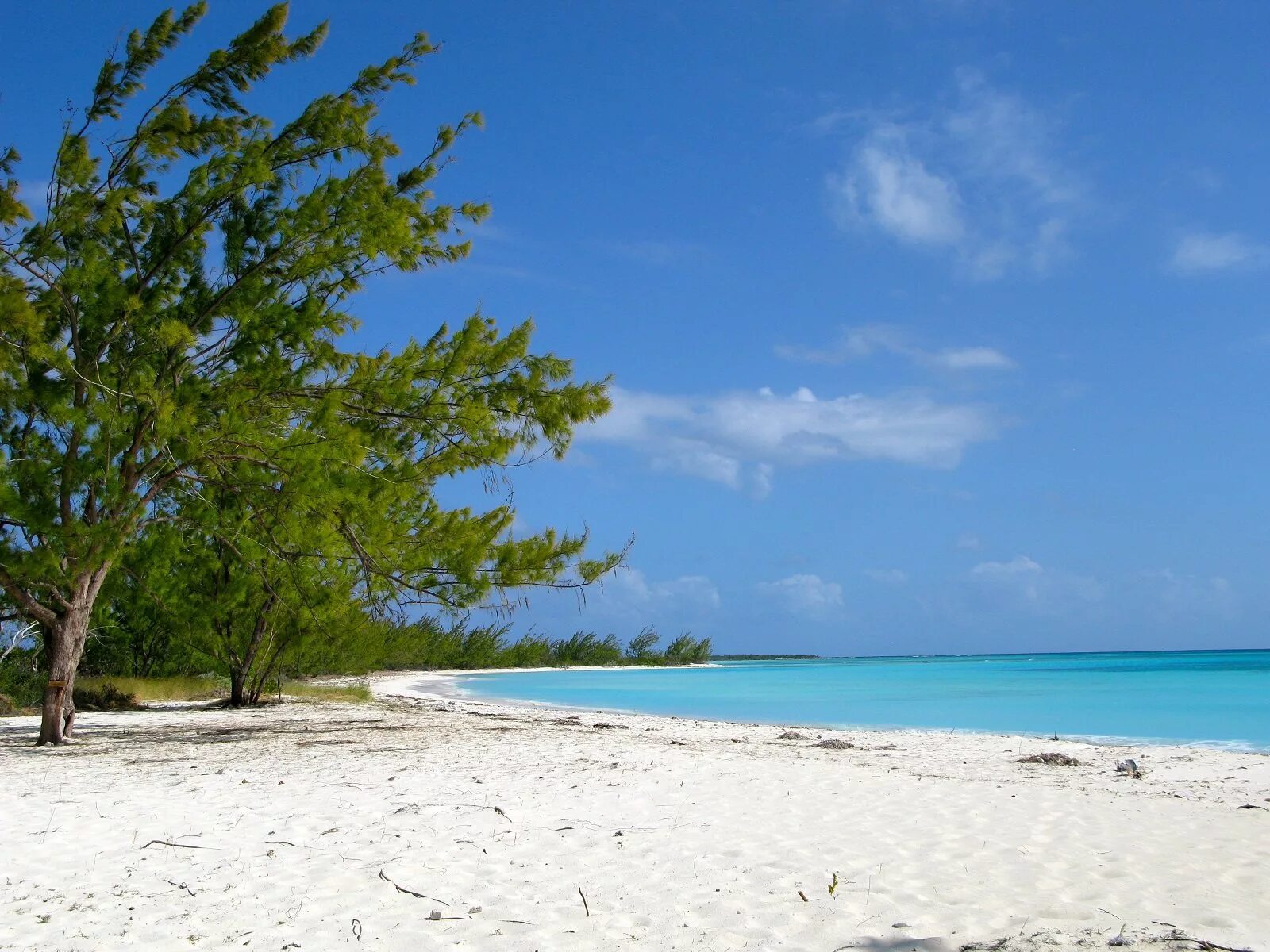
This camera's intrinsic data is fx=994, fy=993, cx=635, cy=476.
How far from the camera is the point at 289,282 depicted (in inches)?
422

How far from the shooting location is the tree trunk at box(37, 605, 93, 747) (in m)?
9.98

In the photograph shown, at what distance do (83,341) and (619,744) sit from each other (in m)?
6.91

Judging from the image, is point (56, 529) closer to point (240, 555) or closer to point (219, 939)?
point (240, 555)

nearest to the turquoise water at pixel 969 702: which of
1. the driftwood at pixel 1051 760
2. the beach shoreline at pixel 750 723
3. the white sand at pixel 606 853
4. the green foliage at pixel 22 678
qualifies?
the beach shoreline at pixel 750 723

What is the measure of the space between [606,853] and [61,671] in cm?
759

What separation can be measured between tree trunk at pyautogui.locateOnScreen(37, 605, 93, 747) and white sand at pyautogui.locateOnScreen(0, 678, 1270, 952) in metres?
0.73

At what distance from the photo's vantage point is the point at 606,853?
511cm

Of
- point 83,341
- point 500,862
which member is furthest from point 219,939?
point 83,341

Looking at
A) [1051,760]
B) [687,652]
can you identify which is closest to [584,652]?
[687,652]

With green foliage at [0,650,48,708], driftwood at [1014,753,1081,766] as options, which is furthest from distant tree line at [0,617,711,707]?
driftwood at [1014,753,1081,766]

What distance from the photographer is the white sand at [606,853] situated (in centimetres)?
390

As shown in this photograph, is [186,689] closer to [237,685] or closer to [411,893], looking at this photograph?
[237,685]

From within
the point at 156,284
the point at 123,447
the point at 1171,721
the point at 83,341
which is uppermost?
the point at 156,284

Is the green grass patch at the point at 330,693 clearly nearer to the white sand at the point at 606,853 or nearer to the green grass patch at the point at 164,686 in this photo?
the green grass patch at the point at 164,686
